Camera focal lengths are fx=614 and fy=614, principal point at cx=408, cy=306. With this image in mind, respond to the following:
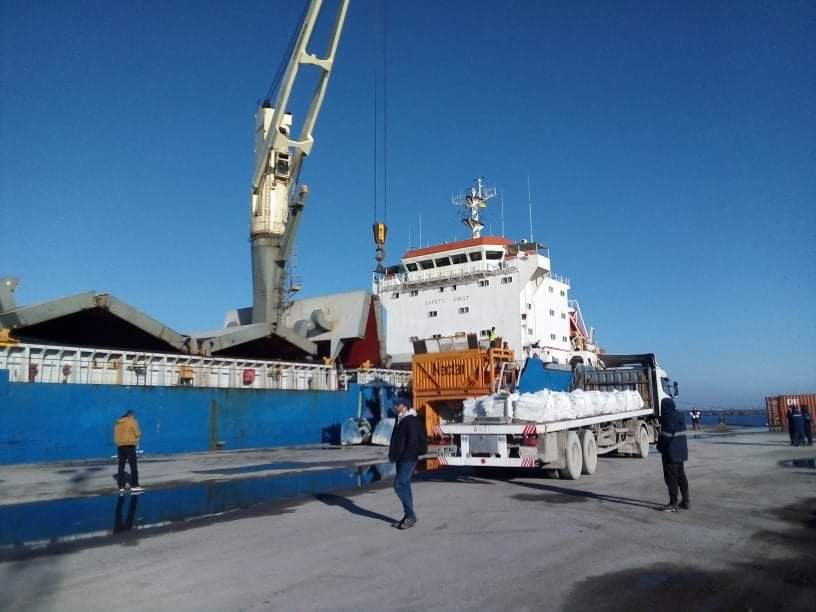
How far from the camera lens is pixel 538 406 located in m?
11.1

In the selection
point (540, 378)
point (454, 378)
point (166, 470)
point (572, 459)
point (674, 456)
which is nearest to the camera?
point (674, 456)

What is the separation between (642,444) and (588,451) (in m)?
4.52

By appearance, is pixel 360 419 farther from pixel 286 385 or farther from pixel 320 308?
pixel 320 308

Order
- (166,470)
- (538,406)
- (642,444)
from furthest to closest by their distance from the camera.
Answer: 1. (642,444)
2. (166,470)
3. (538,406)

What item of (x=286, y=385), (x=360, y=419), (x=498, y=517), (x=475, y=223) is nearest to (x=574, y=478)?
(x=498, y=517)

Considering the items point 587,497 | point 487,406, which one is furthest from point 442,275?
point 587,497

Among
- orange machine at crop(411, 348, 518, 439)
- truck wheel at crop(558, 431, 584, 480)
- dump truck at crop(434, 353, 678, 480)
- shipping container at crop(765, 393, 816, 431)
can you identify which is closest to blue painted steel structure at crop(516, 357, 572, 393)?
dump truck at crop(434, 353, 678, 480)

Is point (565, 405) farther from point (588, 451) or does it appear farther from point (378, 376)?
point (378, 376)

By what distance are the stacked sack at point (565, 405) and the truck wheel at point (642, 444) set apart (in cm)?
92

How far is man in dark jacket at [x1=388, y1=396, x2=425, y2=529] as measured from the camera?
7582mm

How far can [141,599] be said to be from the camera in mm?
4992

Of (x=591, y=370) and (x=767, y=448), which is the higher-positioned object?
(x=591, y=370)

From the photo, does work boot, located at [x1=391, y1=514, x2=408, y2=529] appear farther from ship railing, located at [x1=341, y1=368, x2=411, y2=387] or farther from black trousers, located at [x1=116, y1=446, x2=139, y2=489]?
ship railing, located at [x1=341, y1=368, x2=411, y2=387]

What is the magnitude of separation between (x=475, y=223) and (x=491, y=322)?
9.22 metres
